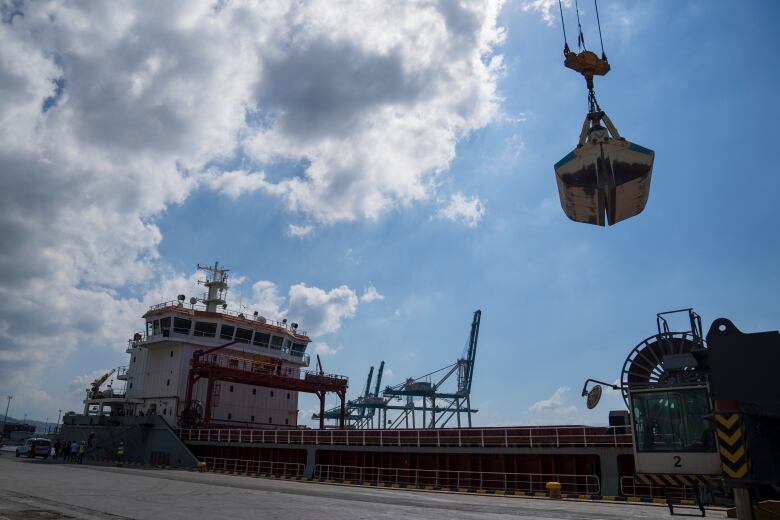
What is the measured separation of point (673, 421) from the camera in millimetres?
9641

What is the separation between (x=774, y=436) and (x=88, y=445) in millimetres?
44516

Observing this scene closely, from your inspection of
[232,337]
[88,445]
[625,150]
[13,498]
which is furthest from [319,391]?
[625,150]

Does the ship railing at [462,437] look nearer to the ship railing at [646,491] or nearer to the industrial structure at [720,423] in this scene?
the ship railing at [646,491]

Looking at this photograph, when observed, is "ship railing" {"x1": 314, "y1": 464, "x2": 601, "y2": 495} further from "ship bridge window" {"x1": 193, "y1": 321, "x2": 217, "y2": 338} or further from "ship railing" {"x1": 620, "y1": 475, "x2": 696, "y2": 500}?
"ship bridge window" {"x1": 193, "y1": 321, "x2": 217, "y2": 338}

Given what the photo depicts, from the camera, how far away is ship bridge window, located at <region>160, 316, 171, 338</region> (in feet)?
134

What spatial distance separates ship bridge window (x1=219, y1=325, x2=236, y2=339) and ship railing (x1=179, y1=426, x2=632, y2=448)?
Answer: 10.4 meters

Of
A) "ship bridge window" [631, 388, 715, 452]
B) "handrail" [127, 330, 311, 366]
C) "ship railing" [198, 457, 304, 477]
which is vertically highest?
"handrail" [127, 330, 311, 366]

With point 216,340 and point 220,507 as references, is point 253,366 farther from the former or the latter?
point 220,507

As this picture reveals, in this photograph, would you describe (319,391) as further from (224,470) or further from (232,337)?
(224,470)

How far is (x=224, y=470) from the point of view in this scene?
33000 mm

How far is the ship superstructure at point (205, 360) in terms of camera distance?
3975cm

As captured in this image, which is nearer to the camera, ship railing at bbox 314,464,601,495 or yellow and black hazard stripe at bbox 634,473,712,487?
yellow and black hazard stripe at bbox 634,473,712,487

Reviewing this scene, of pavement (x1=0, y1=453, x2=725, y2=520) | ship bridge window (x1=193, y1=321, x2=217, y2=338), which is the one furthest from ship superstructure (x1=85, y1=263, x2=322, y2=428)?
pavement (x1=0, y1=453, x2=725, y2=520)

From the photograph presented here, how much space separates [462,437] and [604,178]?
14.3m
